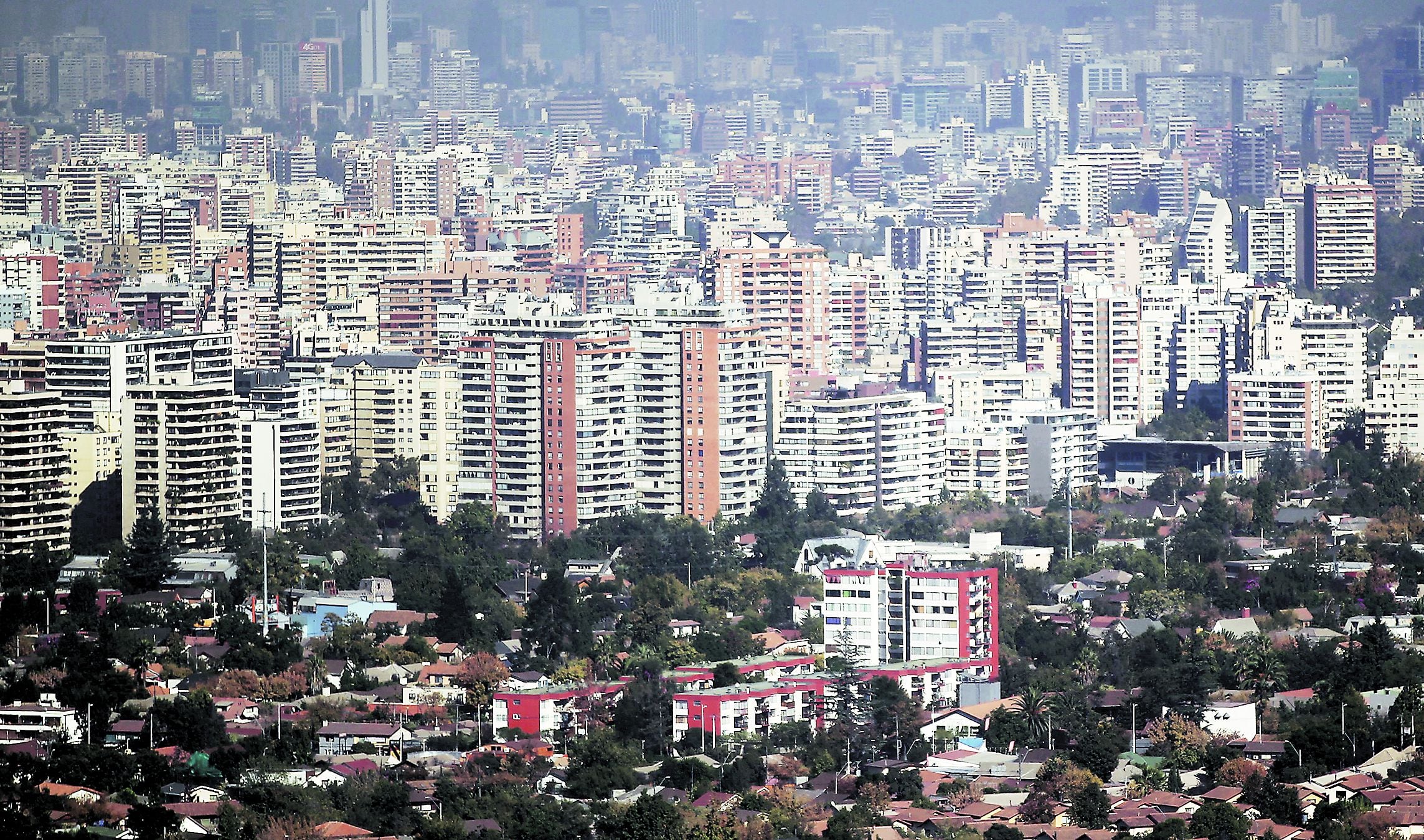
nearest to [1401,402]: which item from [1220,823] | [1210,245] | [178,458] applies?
[178,458]

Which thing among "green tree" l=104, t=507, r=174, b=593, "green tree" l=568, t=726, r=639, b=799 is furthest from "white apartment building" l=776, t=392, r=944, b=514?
"green tree" l=568, t=726, r=639, b=799

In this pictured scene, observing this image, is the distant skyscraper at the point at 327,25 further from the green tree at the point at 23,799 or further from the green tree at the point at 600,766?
the green tree at the point at 23,799

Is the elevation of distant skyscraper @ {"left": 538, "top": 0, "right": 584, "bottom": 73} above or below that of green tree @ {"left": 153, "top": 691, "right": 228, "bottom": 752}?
above

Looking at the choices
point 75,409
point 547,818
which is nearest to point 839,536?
point 75,409

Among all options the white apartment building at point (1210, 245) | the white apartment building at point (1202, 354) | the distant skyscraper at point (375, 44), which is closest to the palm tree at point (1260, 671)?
the white apartment building at point (1202, 354)

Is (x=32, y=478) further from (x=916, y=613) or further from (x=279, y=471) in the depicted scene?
(x=916, y=613)

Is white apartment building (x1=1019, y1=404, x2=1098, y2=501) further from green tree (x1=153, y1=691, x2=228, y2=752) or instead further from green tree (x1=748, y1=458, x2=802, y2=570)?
green tree (x1=153, y1=691, x2=228, y2=752)

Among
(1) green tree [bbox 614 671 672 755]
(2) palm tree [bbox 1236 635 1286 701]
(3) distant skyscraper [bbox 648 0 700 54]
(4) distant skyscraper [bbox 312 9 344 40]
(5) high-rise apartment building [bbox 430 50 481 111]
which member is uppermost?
(3) distant skyscraper [bbox 648 0 700 54]

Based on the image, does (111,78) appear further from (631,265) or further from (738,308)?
(738,308)
